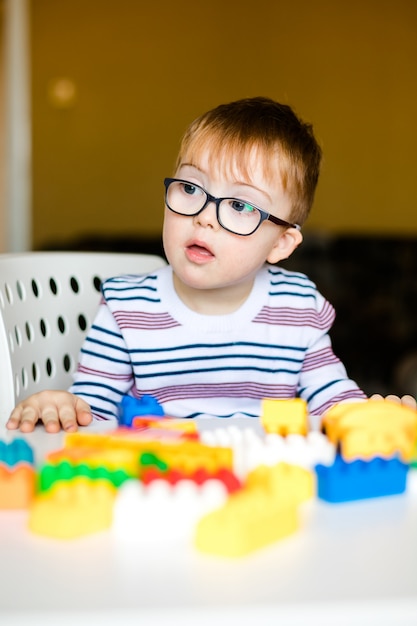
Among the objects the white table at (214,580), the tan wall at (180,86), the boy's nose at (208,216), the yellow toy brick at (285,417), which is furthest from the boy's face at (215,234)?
the tan wall at (180,86)

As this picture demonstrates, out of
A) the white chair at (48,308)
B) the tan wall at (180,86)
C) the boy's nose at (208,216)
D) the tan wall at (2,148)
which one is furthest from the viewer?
the tan wall at (180,86)

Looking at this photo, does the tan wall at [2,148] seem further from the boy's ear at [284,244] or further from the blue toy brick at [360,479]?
the blue toy brick at [360,479]

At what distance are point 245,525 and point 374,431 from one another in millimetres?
200

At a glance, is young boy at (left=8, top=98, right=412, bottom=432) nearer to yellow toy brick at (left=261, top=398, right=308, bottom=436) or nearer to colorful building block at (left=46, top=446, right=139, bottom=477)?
yellow toy brick at (left=261, top=398, right=308, bottom=436)

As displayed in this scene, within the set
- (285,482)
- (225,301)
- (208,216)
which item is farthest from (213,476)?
(225,301)

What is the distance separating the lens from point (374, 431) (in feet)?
2.06

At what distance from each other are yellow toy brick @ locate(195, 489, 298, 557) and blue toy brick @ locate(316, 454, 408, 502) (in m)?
0.06

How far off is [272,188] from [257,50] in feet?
8.36

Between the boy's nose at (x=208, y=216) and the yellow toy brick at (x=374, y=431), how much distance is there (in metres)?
0.41

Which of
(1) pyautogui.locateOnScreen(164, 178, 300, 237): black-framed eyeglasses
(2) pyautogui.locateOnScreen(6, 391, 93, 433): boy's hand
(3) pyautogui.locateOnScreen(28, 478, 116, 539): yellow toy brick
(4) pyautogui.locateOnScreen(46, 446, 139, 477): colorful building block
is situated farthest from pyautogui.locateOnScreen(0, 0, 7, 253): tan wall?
(3) pyautogui.locateOnScreen(28, 478, 116, 539): yellow toy brick

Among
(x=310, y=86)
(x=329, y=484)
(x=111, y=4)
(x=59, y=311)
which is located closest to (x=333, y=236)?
(x=310, y=86)

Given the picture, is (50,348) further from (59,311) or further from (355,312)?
(355,312)

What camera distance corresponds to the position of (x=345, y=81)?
11.8ft

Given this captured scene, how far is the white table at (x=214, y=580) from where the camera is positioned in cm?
38
